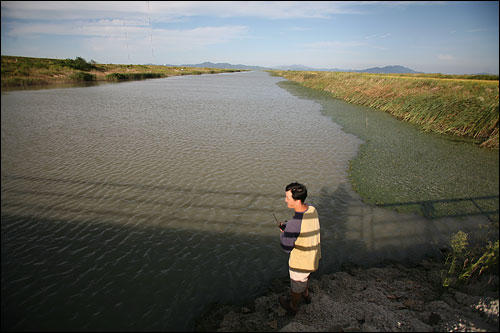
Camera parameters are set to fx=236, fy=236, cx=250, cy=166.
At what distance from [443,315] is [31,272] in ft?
24.3

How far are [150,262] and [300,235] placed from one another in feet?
11.8

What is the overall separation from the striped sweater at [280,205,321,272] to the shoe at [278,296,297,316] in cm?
88

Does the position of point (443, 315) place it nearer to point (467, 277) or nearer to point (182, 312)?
point (467, 277)

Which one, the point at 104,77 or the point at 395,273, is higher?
the point at 104,77

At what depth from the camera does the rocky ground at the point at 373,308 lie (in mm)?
3420

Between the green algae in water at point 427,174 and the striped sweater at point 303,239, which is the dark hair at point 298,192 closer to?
the striped sweater at point 303,239

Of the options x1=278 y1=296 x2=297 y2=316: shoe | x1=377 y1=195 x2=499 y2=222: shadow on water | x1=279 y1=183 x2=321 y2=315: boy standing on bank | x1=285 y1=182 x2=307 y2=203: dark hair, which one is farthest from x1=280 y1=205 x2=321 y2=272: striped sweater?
x1=377 y1=195 x2=499 y2=222: shadow on water

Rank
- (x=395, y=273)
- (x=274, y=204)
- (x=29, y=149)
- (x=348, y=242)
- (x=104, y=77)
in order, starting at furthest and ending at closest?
(x=104, y=77), (x=29, y=149), (x=274, y=204), (x=348, y=242), (x=395, y=273)

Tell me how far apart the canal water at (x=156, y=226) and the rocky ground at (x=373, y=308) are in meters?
0.44

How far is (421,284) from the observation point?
4480 millimetres

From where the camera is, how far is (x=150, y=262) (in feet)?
16.9

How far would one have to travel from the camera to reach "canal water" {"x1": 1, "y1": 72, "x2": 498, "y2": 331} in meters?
4.29

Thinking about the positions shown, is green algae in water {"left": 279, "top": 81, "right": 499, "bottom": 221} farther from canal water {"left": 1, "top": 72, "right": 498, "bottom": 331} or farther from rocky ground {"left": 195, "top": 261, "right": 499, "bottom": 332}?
rocky ground {"left": 195, "top": 261, "right": 499, "bottom": 332}

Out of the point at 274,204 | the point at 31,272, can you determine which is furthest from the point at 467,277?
the point at 31,272
